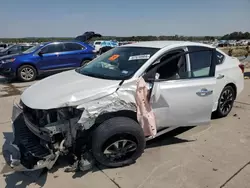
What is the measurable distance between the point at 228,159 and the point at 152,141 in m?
1.15

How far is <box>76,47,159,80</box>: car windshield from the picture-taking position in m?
3.45

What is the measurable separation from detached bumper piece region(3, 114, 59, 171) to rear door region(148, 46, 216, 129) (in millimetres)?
1487

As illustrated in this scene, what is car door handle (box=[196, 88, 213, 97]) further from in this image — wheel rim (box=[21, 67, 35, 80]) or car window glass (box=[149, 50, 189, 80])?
wheel rim (box=[21, 67, 35, 80])

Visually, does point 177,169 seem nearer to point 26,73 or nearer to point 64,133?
point 64,133

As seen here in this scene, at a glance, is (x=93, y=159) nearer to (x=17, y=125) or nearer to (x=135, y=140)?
(x=135, y=140)

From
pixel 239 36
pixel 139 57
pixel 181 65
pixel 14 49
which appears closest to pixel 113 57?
pixel 139 57

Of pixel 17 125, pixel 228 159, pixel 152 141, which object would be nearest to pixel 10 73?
pixel 17 125

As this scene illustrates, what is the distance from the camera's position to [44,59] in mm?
9844

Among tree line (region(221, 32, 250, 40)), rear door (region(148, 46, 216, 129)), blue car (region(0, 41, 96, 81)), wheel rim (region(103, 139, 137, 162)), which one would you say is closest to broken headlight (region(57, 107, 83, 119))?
wheel rim (region(103, 139, 137, 162))

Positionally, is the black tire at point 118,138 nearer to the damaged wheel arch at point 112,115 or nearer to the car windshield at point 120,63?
the damaged wheel arch at point 112,115

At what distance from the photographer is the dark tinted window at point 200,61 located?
3.77m

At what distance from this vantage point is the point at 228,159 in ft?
11.1

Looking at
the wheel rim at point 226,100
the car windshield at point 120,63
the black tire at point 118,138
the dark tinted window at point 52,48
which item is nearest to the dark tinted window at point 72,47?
the dark tinted window at point 52,48

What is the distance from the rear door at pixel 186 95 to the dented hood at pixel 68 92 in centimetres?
67
